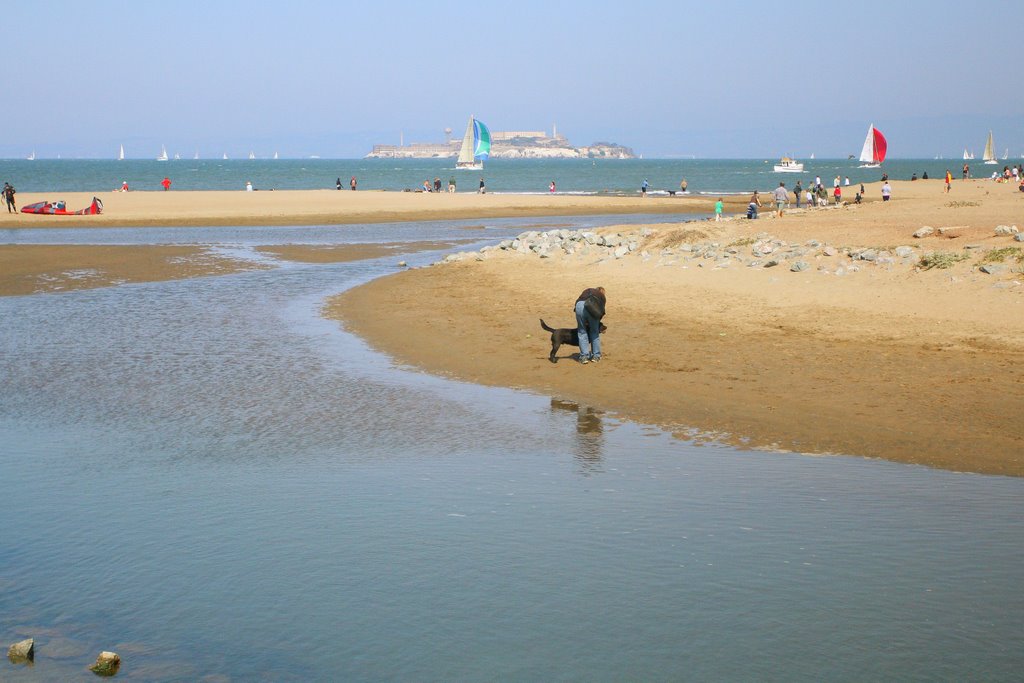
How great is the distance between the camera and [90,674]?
705cm

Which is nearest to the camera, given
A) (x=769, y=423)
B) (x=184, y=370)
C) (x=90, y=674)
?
(x=90, y=674)

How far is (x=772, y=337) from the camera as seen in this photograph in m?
18.8

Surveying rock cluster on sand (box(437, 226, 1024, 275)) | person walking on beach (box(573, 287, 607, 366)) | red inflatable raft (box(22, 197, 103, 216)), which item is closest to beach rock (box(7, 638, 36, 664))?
person walking on beach (box(573, 287, 607, 366))

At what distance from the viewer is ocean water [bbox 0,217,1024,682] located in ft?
24.6

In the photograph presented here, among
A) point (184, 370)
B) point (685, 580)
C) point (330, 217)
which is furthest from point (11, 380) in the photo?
point (330, 217)

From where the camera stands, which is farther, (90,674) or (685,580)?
(685,580)

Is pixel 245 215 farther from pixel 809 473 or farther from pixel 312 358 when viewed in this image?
pixel 809 473

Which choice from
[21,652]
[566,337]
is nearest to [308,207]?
[566,337]

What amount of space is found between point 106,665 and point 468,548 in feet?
11.1

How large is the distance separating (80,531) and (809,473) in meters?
7.77

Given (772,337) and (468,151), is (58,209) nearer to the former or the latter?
(772,337)

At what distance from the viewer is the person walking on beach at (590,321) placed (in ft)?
55.0

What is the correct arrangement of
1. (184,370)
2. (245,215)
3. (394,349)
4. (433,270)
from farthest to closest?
1. (245,215)
2. (433,270)
3. (394,349)
4. (184,370)

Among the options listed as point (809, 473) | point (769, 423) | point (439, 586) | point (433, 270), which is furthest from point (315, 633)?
point (433, 270)
